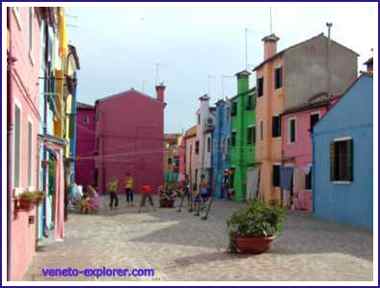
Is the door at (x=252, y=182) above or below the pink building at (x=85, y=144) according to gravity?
below

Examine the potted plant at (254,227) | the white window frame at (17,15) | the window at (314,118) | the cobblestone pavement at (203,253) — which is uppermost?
the window at (314,118)

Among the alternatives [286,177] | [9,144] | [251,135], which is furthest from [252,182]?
[9,144]

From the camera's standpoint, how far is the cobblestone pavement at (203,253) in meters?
10.2

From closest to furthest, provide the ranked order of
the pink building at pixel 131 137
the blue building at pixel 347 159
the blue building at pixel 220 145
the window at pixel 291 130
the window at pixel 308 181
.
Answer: the blue building at pixel 347 159 → the window at pixel 308 181 → the window at pixel 291 130 → the blue building at pixel 220 145 → the pink building at pixel 131 137

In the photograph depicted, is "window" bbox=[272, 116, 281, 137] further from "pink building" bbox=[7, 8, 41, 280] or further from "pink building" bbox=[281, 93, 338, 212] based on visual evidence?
"pink building" bbox=[7, 8, 41, 280]

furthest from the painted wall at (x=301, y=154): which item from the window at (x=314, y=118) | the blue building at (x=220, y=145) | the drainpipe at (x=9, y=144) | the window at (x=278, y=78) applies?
the drainpipe at (x=9, y=144)

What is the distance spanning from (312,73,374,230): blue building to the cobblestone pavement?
4.83 feet

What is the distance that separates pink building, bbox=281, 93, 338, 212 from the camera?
91.8 ft

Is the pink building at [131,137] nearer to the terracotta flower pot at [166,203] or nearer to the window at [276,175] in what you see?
the window at [276,175]

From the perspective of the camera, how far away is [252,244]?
12258 mm

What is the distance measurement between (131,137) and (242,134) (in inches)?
541

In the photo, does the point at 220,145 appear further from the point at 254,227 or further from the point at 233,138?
the point at 254,227

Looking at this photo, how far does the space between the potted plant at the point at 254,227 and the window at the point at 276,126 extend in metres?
20.5

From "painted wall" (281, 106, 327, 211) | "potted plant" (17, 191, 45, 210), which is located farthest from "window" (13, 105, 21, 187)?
"painted wall" (281, 106, 327, 211)
